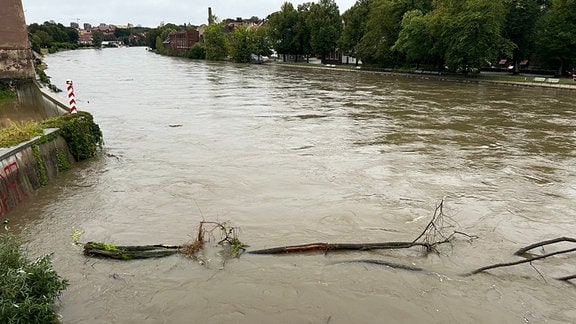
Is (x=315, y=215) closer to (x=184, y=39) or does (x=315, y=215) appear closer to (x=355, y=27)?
(x=355, y=27)

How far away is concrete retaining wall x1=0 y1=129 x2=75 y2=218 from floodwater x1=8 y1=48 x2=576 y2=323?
1.32ft

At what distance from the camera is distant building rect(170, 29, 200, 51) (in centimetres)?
13525

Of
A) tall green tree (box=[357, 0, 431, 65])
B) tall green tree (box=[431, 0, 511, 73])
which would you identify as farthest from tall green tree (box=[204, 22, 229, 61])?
tall green tree (box=[431, 0, 511, 73])

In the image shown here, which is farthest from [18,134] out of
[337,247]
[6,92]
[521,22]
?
[521,22]

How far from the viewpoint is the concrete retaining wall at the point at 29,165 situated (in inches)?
425

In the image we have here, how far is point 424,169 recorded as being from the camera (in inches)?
580

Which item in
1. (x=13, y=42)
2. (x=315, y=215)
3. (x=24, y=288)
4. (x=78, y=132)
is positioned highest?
(x=13, y=42)

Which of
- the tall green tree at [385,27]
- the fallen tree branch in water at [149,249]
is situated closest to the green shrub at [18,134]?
→ the fallen tree branch in water at [149,249]

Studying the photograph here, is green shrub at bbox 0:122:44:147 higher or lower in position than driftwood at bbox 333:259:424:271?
higher

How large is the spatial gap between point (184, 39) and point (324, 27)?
236 feet

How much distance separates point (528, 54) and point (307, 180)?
50.3 metres

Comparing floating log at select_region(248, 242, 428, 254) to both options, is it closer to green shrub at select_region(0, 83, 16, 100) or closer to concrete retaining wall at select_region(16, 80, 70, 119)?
concrete retaining wall at select_region(16, 80, 70, 119)

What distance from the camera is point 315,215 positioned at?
10.6 m

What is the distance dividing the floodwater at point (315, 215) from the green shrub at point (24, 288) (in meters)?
0.98
